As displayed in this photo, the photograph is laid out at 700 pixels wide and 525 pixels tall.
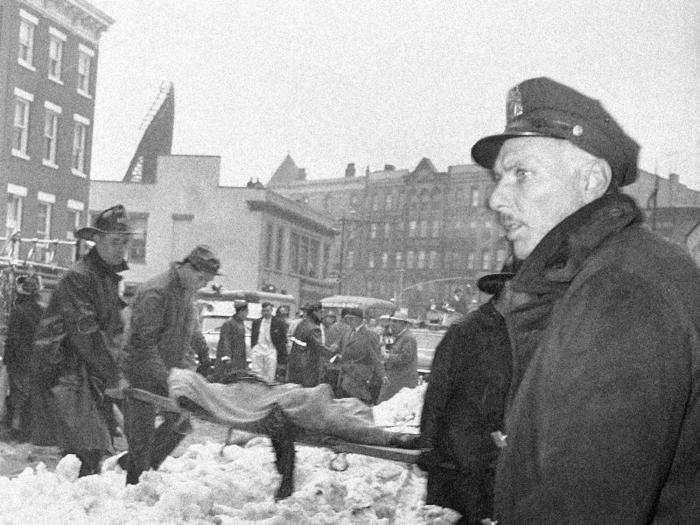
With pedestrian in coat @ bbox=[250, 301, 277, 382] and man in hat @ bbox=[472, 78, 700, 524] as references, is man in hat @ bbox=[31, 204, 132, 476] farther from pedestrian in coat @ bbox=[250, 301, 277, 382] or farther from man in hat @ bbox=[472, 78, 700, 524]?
pedestrian in coat @ bbox=[250, 301, 277, 382]

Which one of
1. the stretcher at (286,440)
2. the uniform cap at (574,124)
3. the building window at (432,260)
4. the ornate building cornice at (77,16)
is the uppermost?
the ornate building cornice at (77,16)

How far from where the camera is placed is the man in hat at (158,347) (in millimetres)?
5457

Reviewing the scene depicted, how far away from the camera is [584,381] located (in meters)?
1.30

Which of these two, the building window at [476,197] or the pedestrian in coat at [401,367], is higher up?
the building window at [476,197]

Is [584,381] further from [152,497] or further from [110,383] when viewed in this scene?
[110,383]

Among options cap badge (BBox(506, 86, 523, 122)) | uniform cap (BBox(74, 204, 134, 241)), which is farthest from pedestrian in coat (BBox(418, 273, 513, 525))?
uniform cap (BBox(74, 204, 134, 241))

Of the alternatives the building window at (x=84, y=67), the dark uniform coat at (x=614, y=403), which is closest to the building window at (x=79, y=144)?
the building window at (x=84, y=67)

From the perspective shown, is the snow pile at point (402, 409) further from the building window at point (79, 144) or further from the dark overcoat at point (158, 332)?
the building window at point (79, 144)

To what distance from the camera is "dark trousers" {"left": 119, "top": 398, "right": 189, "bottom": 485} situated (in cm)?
539

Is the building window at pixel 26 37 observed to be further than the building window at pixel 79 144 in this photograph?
No

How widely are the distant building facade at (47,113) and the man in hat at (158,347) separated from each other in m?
19.0

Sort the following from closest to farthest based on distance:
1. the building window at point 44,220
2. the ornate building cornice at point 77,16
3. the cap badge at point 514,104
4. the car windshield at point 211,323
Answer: the cap badge at point 514,104, the car windshield at point 211,323, the building window at point 44,220, the ornate building cornice at point 77,16

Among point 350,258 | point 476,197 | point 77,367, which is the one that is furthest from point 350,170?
point 77,367

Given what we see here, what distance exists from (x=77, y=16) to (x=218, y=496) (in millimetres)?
26455
